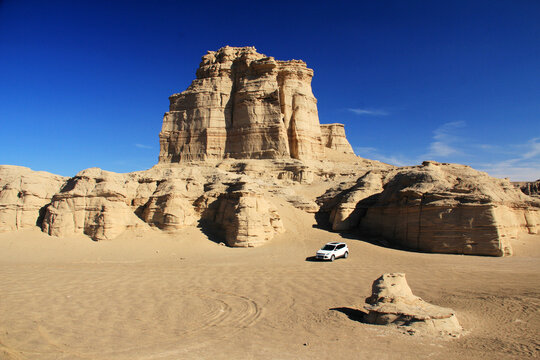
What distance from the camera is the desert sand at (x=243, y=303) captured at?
6.55 meters

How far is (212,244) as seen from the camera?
20.7m

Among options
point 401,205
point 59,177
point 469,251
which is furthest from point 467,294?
point 59,177

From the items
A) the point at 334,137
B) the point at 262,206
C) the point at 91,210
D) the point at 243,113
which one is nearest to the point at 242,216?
the point at 262,206

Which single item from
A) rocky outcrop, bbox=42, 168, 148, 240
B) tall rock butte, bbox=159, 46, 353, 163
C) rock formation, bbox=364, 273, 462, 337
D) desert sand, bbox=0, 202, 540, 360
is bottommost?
desert sand, bbox=0, 202, 540, 360

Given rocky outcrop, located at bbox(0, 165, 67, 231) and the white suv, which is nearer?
the white suv

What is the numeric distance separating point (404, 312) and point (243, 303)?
420 centimetres

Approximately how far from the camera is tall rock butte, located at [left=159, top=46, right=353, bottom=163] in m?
45.6

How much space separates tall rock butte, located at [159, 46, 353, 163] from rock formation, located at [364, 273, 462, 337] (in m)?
36.1

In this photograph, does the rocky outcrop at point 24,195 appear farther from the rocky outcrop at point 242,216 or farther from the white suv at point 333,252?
the white suv at point 333,252

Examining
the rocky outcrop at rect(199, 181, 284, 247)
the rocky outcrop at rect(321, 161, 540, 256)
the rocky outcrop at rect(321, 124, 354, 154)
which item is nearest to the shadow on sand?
the rocky outcrop at rect(199, 181, 284, 247)

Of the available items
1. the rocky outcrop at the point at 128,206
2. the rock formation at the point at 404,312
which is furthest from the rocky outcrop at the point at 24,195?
the rock formation at the point at 404,312

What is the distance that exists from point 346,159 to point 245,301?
46.0 metres

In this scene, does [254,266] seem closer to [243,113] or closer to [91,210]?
[91,210]

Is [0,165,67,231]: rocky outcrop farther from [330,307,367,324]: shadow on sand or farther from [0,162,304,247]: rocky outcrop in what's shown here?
[330,307,367,324]: shadow on sand
